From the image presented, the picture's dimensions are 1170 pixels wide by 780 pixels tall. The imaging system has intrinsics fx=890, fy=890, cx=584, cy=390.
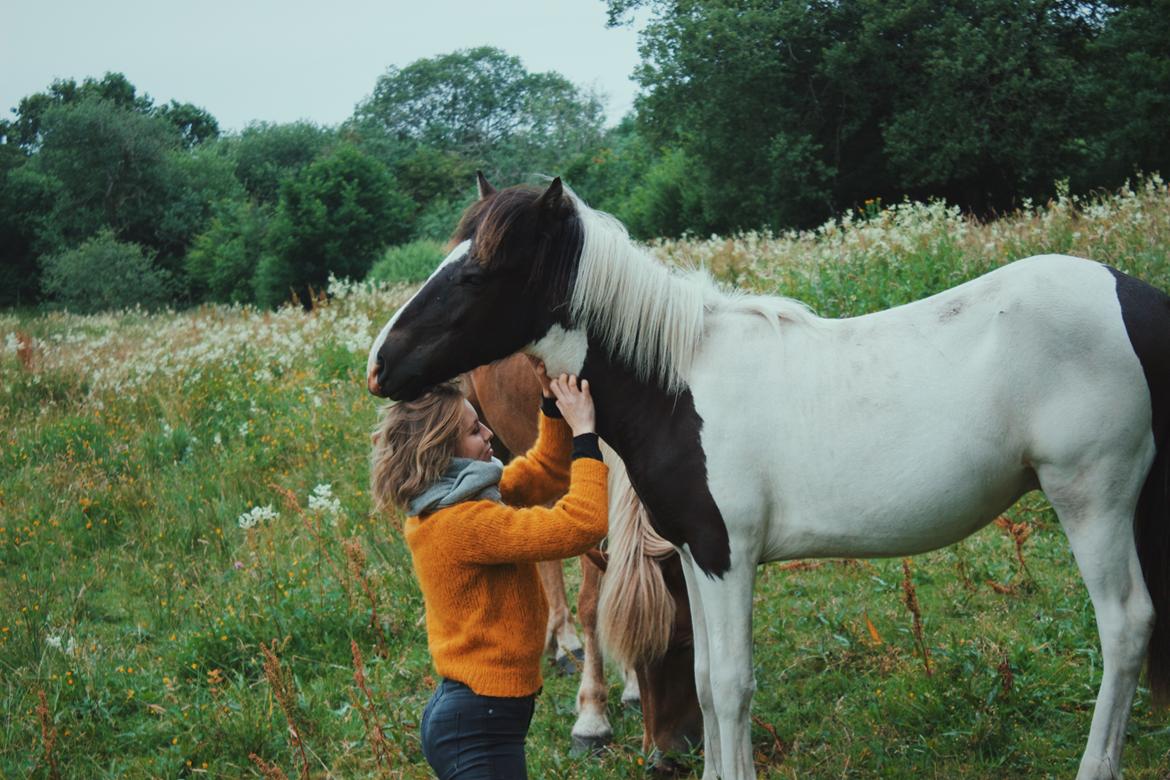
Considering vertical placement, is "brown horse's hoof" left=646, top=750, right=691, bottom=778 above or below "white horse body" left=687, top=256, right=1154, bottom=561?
below

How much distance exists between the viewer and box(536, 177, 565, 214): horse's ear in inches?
99.5

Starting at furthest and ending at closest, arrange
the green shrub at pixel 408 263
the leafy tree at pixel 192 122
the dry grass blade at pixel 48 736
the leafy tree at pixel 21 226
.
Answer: the leafy tree at pixel 192 122
the leafy tree at pixel 21 226
the green shrub at pixel 408 263
the dry grass blade at pixel 48 736

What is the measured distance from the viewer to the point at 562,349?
9.01ft

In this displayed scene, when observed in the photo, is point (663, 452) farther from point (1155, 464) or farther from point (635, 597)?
point (1155, 464)

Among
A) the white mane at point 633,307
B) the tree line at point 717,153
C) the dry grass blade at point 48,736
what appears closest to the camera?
the white mane at point 633,307

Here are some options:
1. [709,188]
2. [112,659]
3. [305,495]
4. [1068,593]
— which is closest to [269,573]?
[112,659]

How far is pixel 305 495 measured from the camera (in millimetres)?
6953

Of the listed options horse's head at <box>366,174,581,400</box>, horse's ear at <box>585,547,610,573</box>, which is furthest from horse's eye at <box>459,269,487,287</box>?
horse's ear at <box>585,547,610,573</box>

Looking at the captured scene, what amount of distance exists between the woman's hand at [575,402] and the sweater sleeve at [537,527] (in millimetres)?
161

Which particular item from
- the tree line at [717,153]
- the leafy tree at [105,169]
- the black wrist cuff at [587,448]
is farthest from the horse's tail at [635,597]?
the leafy tree at [105,169]

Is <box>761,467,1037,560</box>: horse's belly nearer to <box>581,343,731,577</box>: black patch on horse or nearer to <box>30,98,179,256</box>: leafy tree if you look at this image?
<box>581,343,731,577</box>: black patch on horse

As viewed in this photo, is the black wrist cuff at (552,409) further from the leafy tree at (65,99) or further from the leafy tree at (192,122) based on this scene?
the leafy tree at (192,122)

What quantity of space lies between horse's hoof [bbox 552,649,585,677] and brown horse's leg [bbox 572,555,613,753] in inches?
23.3

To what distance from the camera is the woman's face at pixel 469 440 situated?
2.60 m
